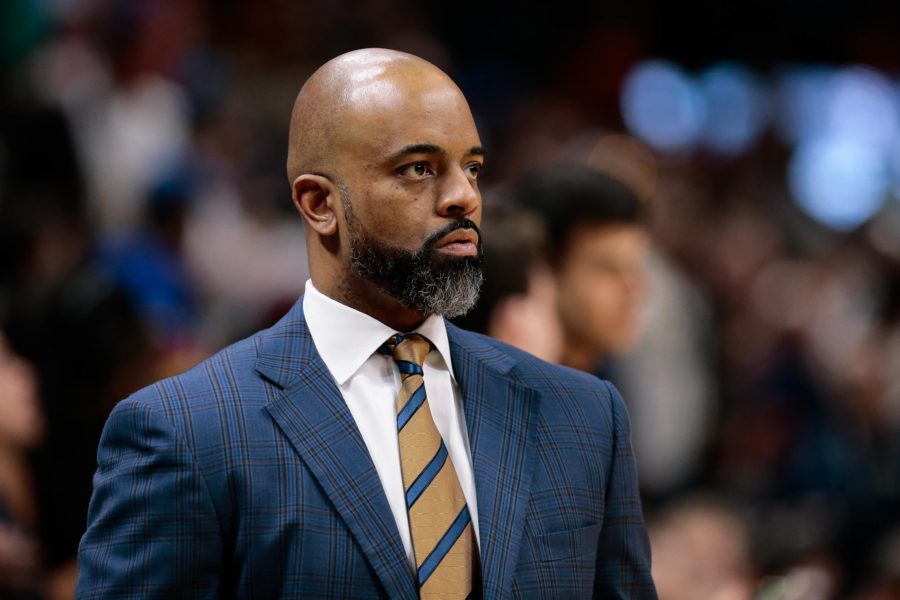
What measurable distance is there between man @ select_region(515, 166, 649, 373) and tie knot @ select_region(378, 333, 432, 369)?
5.15 feet

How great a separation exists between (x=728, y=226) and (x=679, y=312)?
3.25 m

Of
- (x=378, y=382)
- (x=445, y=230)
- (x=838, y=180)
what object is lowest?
(x=378, y=382)

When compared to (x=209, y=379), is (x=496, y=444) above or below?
below

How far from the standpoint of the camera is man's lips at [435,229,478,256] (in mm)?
2291

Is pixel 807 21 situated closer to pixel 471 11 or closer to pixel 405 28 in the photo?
pixel 471 11

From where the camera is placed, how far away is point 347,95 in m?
2.34

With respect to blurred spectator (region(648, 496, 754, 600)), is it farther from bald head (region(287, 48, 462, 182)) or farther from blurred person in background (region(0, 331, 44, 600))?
bald head (region(287, 48, 462, 182))

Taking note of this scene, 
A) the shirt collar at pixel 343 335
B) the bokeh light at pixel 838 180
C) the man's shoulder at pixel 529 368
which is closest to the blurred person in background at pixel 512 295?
the man's shoulder at pixel 529 368

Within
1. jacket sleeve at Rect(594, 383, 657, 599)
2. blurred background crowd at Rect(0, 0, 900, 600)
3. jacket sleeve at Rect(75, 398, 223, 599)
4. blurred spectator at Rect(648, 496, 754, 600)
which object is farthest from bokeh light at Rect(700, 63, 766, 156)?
jacket sleeve at Rect(75, 398, 223, 599)

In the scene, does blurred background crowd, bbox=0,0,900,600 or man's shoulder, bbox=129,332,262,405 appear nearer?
man's shoulder, bbox=129,332,262,405

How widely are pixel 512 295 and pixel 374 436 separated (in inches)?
43.3

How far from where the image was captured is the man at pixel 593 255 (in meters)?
3.92

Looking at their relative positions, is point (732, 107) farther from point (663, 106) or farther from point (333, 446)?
point (333, 446)

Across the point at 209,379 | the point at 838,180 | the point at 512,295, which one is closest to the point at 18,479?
the point at 512,295
